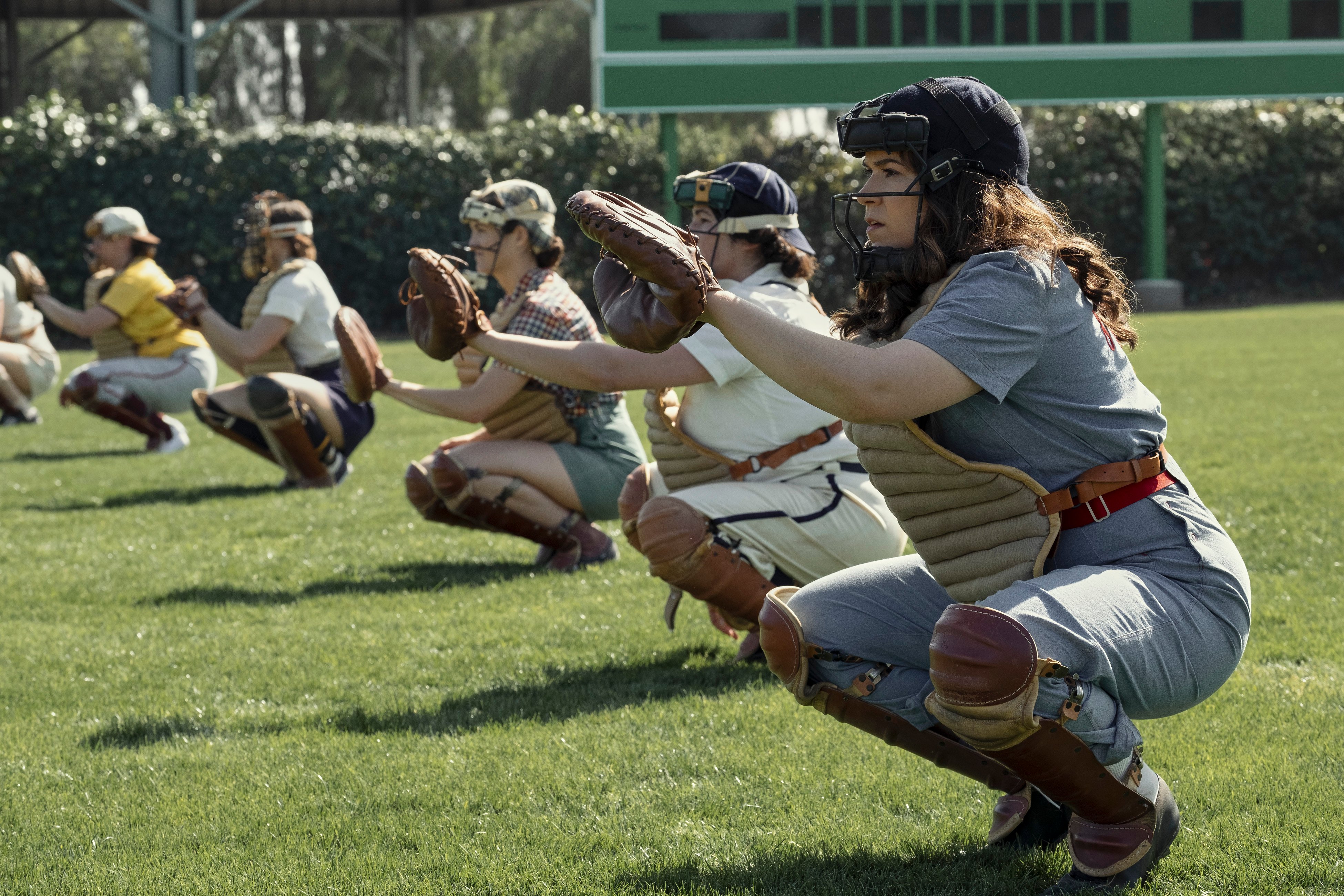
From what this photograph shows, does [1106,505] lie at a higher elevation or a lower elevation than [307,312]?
lower

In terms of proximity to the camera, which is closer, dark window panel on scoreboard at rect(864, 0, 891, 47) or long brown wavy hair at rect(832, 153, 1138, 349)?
long brown wavy hair at rect(832, 153, 1138, 349)

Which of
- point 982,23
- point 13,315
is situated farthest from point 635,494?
point 982,23

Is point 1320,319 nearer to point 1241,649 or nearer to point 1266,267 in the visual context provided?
point 1266,267

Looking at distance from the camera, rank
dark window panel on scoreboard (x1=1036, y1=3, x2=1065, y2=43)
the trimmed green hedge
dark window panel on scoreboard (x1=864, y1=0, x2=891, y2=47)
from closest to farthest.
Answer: the trimmed green hedge → dark window panel on scoreboard (x1=864, y1=0, x2=891, y2=47) → dark window panel on scoreboard (x1=1036, y1=3, x2=1065, y2=43)

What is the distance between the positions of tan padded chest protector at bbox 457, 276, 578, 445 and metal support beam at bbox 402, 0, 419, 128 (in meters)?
25.8

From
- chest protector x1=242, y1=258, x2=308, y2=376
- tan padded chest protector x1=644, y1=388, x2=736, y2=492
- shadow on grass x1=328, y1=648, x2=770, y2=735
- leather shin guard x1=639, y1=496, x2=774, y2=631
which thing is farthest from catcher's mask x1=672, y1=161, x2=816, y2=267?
chest protector x1=242, y1=258, x2=308, y2=376

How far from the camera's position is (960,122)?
9.45 feet

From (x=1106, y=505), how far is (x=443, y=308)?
2157mm

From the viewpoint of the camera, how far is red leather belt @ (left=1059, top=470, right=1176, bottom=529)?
2.92 metres

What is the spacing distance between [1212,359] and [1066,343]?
13.0m

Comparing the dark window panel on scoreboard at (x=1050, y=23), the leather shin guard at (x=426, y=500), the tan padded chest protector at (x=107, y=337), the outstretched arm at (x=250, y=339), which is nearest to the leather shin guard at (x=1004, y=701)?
the leather shin guard at (x=426, y=500)

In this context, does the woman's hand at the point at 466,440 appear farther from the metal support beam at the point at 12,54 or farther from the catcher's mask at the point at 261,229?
the metal support beam at the point at 12,54

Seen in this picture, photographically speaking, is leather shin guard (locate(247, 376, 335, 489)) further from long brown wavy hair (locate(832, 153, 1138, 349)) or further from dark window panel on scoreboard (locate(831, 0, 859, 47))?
dark window panel on scoreboard (locate(831, 0, 859, 47))

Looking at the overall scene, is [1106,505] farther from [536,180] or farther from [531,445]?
[536,180]
